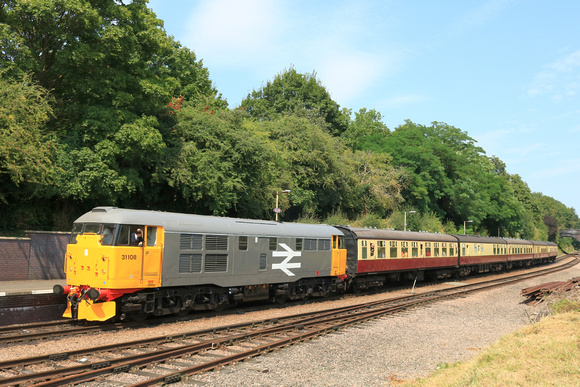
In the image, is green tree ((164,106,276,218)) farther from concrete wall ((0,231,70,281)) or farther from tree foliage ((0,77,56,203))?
tree foliage ((0,77,56,203))

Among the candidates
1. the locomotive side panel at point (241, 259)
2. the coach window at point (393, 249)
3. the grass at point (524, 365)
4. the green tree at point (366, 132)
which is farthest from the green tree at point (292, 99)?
the grass at point (524, 365)

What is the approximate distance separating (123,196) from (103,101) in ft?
16.9

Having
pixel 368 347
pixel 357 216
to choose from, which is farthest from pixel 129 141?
pixel 357 216

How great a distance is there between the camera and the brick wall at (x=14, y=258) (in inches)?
797

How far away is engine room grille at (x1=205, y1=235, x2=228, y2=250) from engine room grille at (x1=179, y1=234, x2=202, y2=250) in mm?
355

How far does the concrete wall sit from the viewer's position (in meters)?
20.4

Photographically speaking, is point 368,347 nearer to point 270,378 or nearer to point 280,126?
point 270,378

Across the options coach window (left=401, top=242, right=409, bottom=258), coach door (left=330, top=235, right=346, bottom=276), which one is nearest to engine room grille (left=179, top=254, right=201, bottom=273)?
coach door (left=330, top=235, right=346, bottom=276)

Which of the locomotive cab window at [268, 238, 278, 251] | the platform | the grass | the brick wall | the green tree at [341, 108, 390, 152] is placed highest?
the green tree at [341, 108, 390, 152]

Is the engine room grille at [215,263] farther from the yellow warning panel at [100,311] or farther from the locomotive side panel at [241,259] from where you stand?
the yellow warning panel at [100,311]

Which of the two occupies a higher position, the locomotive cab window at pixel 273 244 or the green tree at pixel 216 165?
the green tree at pixel 216 165

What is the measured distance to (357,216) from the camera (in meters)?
52.3

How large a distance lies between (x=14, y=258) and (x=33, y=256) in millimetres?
851

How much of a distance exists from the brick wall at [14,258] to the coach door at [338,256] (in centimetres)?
1402
